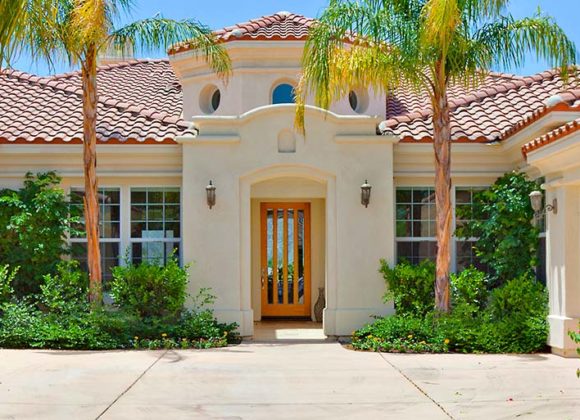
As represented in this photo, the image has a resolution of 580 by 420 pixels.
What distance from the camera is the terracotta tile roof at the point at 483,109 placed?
15.7m

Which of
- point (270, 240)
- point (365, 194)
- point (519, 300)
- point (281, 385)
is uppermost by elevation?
point (365, 194)

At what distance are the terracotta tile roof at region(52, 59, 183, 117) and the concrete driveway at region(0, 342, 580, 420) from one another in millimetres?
8019

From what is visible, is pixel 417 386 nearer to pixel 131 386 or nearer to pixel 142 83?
pixel 131 386

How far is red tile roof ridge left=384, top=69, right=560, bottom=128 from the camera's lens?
1688 centimetres

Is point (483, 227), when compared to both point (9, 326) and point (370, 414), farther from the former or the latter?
point (9, 326)

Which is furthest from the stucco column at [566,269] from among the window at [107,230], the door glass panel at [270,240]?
the window at [107,230]

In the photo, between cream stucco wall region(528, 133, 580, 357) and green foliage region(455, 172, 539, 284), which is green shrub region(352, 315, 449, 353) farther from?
green foliage region(455, 172, 539, 284)

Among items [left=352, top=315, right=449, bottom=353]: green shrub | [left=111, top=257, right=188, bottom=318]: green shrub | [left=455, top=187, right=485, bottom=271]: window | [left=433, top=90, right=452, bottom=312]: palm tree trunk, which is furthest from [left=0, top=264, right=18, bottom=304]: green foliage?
[left=455, top=187, right=485, bottom=271]: window

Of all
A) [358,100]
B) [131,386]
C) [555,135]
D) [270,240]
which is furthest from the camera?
[270,240]

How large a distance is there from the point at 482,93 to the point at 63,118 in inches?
352

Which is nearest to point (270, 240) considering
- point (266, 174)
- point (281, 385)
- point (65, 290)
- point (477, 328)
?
point (266, 174)

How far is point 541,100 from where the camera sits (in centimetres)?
1722

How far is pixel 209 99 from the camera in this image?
1842cm

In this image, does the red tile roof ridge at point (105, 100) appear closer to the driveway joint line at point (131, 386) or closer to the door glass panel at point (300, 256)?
the door glass panel at point (300, 256)
